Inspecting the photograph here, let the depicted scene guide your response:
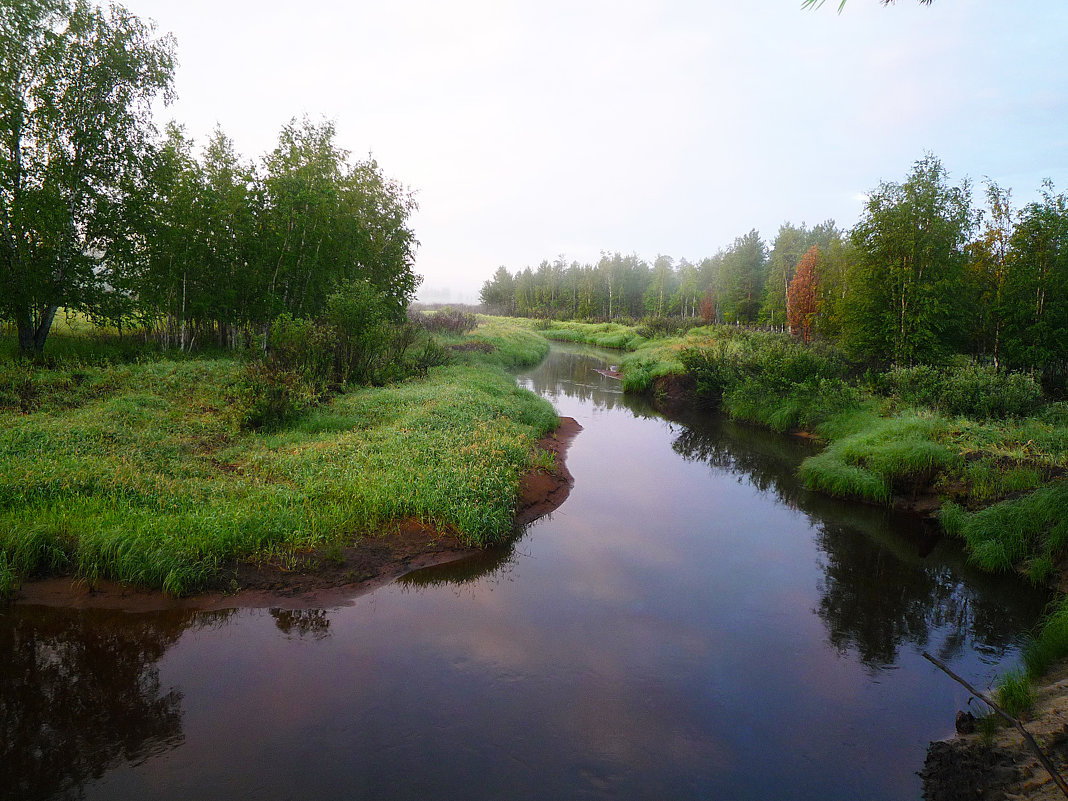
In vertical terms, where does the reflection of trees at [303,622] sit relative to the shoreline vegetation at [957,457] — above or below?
below

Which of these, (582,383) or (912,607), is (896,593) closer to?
(912,607)

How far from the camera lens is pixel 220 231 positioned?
17.4 meters

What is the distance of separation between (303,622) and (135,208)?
49.1 feet

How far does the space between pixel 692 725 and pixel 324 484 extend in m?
5.85

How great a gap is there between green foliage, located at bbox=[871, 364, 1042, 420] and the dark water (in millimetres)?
6013

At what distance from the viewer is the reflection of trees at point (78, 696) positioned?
3949mm

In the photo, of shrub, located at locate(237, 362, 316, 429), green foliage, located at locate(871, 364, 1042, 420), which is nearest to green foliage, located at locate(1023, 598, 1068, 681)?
green foliage, located at locate(871, 364, 1042, 420)

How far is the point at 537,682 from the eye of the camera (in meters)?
5.27

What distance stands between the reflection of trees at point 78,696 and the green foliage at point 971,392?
50.6ft

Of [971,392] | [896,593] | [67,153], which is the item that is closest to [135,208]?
[67,153]

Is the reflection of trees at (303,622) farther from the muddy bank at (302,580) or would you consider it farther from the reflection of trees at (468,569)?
the reflection of trees at (468,569)

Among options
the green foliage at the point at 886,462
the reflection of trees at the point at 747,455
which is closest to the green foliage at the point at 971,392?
the green foliage at the point at 886,462

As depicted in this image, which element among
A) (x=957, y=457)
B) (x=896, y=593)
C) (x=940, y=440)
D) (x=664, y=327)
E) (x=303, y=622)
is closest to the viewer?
(x=303, y=622)

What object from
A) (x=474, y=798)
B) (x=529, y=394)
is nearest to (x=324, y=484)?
(x=474, y=798)
